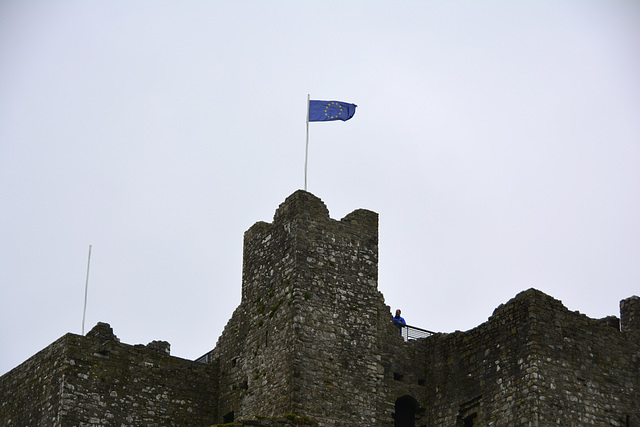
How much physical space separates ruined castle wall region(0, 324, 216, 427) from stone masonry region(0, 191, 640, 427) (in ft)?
0.14

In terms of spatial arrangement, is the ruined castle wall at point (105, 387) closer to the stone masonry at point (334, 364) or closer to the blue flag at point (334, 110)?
the stone masonry at point (334, 364)

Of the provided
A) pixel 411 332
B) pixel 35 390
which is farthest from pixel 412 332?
pixel 35 390

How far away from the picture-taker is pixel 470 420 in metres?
32.3

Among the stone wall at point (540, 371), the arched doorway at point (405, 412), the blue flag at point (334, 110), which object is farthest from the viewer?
the blue flag at point (334, 110)

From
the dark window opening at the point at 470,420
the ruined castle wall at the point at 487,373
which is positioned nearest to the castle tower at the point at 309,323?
the ruined castle wall at the point at 487,373

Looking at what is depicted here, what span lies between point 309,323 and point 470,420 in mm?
5389

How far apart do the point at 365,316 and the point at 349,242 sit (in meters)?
2.33

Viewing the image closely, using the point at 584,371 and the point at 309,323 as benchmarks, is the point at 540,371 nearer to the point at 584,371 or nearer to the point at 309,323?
the point at 584,371

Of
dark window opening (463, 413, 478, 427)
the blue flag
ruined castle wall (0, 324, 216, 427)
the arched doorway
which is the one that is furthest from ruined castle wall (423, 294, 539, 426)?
the blue flag

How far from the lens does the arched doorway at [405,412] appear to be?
34281 mm

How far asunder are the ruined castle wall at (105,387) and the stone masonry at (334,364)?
41 millimetres

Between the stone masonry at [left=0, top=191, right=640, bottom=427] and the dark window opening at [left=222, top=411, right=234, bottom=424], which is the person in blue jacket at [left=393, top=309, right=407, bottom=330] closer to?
the stone masonry at [left=0, top=191, right=640, bottom=427]

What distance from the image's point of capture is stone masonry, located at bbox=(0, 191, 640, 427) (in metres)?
A: 31.2

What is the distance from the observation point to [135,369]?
114ft
